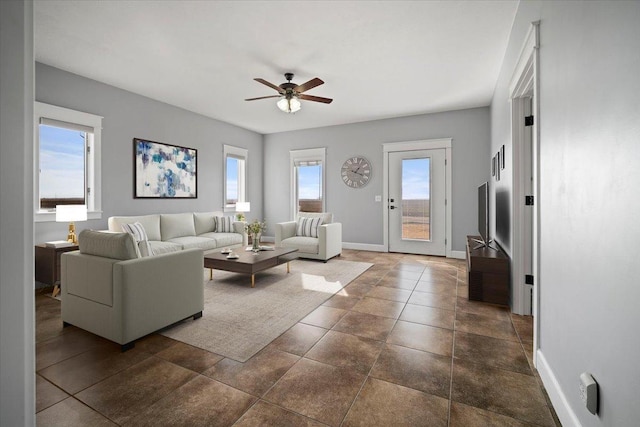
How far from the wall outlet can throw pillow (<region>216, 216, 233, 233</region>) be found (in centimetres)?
539

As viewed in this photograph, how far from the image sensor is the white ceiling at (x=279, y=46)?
2730 millimetres

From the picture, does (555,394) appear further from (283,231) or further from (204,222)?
(204,222)

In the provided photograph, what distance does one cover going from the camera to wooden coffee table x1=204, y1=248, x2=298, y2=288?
3547 millimetres

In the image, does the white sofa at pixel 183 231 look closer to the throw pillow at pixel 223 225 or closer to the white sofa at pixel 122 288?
the throw pillow at pixel 223 225

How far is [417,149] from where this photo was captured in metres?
6.01

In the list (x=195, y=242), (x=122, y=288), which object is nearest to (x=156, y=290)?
(x=122, y=288)

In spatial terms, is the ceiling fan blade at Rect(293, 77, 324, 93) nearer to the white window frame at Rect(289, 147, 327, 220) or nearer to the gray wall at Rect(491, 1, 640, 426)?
the gray wall at Rect(491, 1, 640, 426)

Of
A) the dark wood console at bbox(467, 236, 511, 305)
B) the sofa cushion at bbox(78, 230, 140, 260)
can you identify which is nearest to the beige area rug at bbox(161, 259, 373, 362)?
the sofa cushion at bbox(78, 230, 140, 260)

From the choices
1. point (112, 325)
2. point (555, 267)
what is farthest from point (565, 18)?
point (112, 325)

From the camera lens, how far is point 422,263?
17.2ft

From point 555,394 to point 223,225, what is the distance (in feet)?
17.2

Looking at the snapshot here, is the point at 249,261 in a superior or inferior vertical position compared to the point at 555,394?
superior

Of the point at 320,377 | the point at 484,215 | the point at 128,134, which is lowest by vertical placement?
the point at 320,377

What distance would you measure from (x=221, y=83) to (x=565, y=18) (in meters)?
4.02
